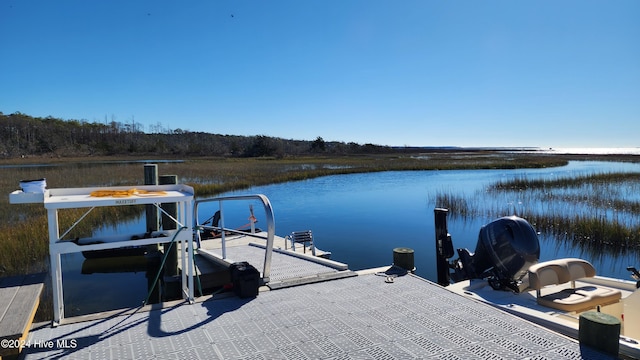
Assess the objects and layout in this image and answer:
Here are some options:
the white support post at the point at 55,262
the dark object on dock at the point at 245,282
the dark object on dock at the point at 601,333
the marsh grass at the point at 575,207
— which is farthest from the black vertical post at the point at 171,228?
the marsh grass at the point at 575,207

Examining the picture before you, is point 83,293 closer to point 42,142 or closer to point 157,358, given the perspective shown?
point 157,358

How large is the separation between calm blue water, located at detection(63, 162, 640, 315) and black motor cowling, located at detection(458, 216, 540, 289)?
3.19m

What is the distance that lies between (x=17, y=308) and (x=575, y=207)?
18444 mm

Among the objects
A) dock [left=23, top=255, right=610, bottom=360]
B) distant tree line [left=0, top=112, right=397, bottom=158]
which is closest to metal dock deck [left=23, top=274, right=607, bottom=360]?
dock [left=23, top=255, right=610, bottom=360]

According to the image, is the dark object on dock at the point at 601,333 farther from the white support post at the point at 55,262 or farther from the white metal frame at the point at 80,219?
the white support post at the point at 55,262

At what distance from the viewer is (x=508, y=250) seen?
6418mm

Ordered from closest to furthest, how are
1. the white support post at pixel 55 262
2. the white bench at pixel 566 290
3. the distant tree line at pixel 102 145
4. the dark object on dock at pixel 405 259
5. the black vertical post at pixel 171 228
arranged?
the white support post at pixel 55 262 < the white bench at pixel 566 290 < the dark object on dock at pixel 405 259 < the black vertical post at pixel 171 228 < the distant tree line at pixel 102 145

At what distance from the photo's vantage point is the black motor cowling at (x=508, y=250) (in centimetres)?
627

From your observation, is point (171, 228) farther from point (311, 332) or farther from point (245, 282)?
point (311, 332)

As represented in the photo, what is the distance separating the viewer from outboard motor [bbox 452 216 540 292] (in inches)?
247

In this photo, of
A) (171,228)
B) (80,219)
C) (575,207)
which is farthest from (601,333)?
(575,207)

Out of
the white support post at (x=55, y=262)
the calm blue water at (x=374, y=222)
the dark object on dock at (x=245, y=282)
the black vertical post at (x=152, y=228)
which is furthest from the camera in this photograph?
the calm blue water at (x=374, y=222)

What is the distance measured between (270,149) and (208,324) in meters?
62.6

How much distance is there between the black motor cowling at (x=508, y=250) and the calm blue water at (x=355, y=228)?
3.19 m
